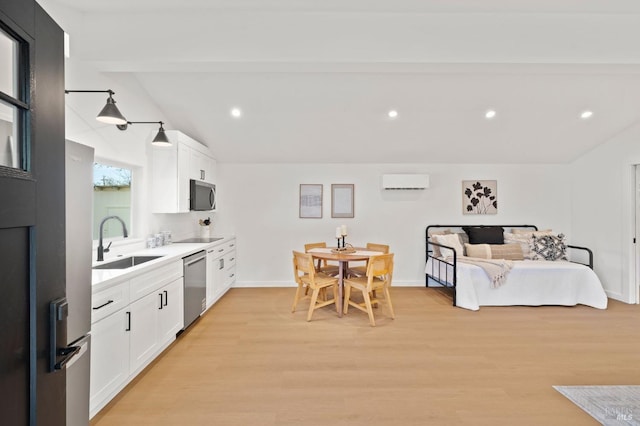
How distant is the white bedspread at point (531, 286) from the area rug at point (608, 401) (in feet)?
6.06

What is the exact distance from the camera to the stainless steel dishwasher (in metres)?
3.27

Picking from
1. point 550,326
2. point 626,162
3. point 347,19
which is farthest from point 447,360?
point 626,162

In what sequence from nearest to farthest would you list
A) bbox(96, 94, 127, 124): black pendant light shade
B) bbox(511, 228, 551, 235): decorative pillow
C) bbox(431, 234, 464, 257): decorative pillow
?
1. bbox(96, 94, 127, 124): black pendant light shade
2. bbox(431, 234, 464, 257): decorative pillow
3. bbox(511, 228, 551, 235): decorative pillow

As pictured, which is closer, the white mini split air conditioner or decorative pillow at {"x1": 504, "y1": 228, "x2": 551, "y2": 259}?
decorative pillow at {"x1": 504, "y1": 228, "x2": 551, "y2": 259}

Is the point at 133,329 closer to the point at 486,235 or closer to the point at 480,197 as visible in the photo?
the point at 486,235

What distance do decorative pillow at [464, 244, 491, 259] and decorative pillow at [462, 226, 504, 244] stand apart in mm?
211

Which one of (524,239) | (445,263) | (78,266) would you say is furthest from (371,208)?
(78,266)

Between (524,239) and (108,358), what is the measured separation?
5598mm

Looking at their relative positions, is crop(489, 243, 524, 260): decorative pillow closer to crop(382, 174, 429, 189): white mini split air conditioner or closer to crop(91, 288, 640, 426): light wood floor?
crop(91, 288, 640, 426): light wood floor

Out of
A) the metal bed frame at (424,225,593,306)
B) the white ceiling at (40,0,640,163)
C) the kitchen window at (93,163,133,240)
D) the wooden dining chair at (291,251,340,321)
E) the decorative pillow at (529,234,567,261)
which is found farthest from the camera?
the decorative pillow at (529,234,567,261)

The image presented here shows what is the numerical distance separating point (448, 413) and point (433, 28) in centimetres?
301

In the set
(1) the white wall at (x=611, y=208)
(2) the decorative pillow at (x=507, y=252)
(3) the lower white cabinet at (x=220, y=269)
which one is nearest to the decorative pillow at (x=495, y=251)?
(2) the decorative pillow at (x=507, y=252)

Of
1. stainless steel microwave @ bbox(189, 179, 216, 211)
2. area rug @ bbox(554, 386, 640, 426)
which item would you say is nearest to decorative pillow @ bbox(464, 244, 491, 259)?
area rug @ bbox(554, 386, 640, 426)

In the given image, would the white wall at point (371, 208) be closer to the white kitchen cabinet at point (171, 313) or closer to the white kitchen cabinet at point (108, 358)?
the white kitchen cabinet at point (171, 313)
